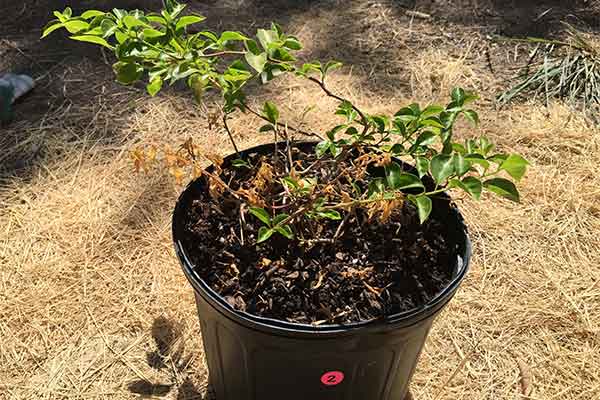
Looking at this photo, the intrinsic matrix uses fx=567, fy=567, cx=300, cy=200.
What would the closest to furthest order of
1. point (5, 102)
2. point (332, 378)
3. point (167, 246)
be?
point (332, 378) → point (167, 246) → point (5, 102)

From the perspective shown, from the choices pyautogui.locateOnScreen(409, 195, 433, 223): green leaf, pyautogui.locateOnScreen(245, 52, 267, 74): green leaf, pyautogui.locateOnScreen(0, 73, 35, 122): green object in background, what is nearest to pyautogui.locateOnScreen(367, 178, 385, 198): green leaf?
pyautogui.locateOnScreen(409, 195, 433, 223): green leaf

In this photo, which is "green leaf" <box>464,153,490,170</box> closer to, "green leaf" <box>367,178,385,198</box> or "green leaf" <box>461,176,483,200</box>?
"green leaf" <box>461,176,483,200</box>

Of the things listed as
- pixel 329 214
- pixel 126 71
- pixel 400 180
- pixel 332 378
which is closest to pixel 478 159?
pixel 400 180

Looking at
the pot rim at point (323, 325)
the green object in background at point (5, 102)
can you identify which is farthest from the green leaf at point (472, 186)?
the green object in background at point (5, 102)

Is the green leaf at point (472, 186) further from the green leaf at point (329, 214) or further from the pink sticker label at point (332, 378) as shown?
the pink sticker label at point (332, 378)

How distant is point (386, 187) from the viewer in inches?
46.7

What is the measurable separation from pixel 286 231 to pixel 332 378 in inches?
13.4

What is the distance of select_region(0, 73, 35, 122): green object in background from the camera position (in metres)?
2.44

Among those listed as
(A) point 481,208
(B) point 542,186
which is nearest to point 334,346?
(A) point 481,208

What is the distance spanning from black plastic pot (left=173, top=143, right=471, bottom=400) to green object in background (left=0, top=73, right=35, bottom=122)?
60.2 inches

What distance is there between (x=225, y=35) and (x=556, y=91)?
212 cm

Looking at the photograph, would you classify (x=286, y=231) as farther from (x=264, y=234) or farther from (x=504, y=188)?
(x=504, y=188)

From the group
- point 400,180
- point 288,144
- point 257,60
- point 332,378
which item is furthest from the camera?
point 288,144

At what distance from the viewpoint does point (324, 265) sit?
4.07 ft
